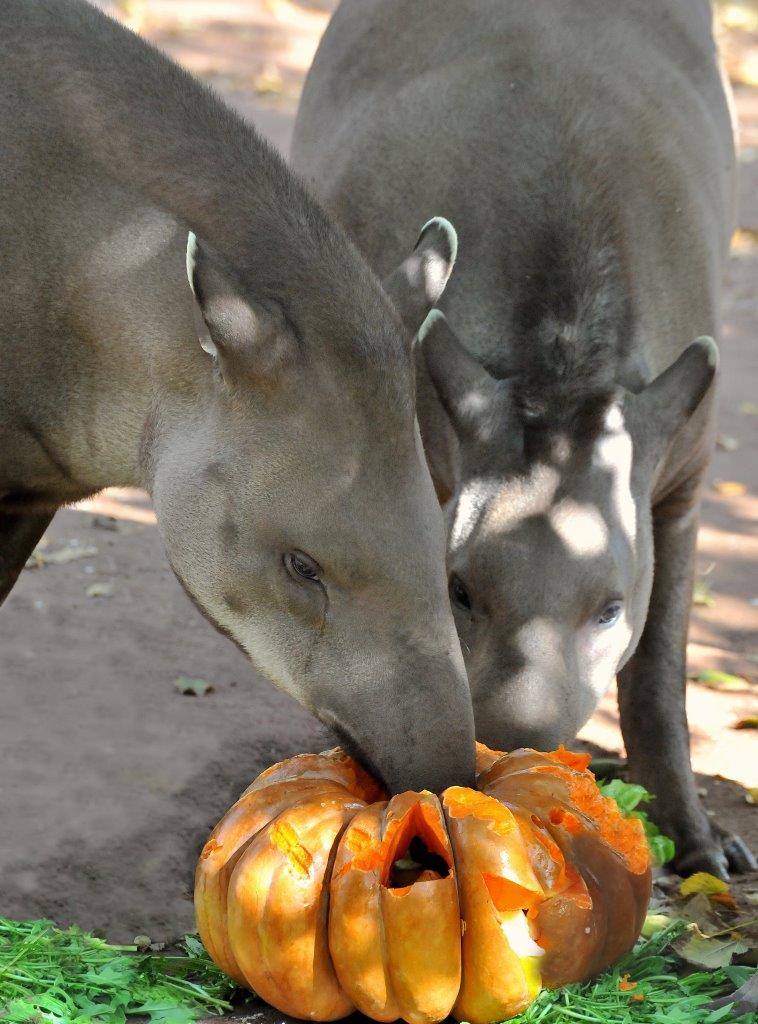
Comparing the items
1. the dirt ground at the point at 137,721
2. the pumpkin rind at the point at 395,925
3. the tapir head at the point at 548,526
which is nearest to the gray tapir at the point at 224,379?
the pumpkin rind at the point at 395,925

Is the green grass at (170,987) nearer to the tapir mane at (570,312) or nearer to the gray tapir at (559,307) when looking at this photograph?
the gray tapir at (559,307)

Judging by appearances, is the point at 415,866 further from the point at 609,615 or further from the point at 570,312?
the point at 570,312

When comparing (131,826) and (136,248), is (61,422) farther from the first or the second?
(131,826)

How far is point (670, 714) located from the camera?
584 centimetres

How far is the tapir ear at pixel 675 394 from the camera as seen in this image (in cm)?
524

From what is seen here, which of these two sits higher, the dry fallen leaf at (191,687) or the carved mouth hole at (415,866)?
the carved mouth hole at (415,866)

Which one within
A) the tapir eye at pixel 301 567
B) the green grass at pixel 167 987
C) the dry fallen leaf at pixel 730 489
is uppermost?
the tapir eye at pixel 301 567

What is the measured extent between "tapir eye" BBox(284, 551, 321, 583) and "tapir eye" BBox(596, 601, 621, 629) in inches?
56.3

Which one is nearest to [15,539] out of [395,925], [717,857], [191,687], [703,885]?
[191,687]

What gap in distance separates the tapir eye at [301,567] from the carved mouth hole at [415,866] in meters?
0.69

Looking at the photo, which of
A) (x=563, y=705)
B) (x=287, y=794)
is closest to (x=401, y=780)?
(x=287, y=794)

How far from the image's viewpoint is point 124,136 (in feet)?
13.8

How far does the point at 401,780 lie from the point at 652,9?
13.9 feet

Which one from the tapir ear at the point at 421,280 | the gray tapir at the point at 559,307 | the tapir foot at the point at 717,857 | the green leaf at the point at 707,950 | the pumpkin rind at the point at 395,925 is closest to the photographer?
the pumpkin rind at the point at 395,925
